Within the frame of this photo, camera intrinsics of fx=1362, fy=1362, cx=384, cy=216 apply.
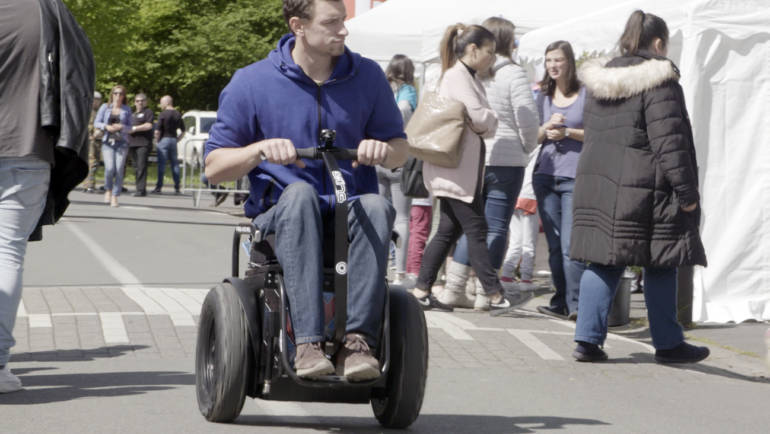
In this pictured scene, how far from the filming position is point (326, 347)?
491 cm

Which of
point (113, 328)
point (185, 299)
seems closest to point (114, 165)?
point (185, 299)

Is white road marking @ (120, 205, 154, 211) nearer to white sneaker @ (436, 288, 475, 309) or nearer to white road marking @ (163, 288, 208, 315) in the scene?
white road marking @ (163, 288, 208, 315)

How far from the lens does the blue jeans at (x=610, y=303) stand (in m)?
7.58

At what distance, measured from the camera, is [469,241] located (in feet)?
31.1

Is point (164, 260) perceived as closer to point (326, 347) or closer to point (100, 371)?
point (100, 371)

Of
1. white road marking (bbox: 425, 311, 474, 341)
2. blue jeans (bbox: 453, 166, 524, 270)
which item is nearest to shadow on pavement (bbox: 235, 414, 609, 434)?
white road marking (bbox: 425, 311, 474, 341)

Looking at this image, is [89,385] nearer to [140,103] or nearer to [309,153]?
[309,153]

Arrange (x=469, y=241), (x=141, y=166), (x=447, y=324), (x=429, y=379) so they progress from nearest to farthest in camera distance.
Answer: (x=429, y=379) → (x=447, y=324) → (x=469, y=241) → (x=141, y=166)

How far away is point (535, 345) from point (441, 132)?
184 cm

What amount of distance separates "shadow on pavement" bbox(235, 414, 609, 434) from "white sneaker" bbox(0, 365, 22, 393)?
1.12 m

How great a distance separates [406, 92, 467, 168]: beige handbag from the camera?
925cm

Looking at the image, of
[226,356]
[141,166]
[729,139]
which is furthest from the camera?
[141,166]

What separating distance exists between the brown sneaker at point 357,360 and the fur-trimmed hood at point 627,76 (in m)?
3.10

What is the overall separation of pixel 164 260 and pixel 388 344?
27.6 ft
